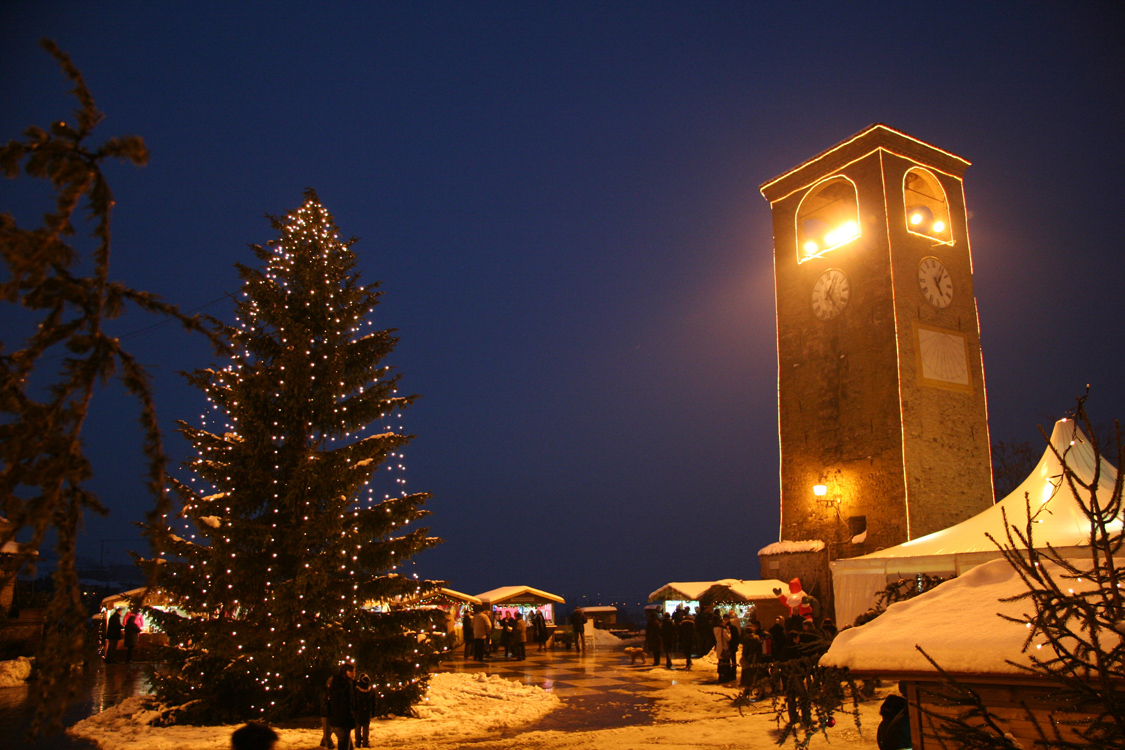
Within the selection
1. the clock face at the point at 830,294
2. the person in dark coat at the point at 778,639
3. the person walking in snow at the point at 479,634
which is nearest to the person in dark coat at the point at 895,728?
the person in dark coat at the point at 778,639

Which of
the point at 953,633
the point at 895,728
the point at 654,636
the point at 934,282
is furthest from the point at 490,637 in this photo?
the point at 953,633

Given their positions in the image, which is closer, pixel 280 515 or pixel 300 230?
pixel 280 515

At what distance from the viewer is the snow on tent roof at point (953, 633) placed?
411cm

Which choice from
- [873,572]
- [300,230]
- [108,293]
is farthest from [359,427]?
[873,572]

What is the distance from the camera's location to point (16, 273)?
2760mm

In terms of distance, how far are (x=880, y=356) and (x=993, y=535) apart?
1173cm

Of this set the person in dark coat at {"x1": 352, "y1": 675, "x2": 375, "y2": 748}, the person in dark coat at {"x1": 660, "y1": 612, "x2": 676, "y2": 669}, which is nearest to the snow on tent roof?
the person in dark coat at {"x1": 352, "y1": 675, "x2": 375, "y2": 748}

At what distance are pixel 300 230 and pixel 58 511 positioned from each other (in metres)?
10.8

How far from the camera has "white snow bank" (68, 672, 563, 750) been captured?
32.7ft

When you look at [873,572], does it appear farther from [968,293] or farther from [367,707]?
[968,293]

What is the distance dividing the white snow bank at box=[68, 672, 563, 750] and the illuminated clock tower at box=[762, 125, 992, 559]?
50.8 ft

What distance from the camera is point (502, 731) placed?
450 inches

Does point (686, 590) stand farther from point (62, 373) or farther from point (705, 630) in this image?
point (62, 373)

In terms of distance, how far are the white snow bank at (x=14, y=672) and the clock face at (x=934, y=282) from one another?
27993 millimetres
